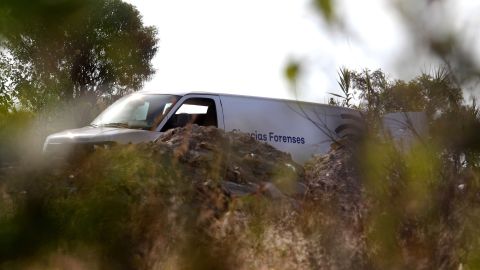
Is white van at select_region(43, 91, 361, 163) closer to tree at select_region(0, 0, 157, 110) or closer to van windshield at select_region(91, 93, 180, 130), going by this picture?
van windshield at select_region(91, 93, 180, 130)

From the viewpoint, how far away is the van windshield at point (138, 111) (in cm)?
876

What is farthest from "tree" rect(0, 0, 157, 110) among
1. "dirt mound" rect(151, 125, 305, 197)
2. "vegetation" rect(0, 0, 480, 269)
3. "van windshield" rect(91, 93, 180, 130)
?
"van windshield" rect(91, 93, 180, 130)

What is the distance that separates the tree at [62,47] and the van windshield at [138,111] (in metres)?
6.91

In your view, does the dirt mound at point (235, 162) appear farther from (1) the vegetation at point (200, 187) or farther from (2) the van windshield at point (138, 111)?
(2) the van windshield at point (138, 111)

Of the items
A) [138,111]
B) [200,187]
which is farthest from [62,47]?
[138,111]

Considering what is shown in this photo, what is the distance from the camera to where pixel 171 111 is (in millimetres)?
8750

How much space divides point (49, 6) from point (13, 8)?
0.05 meters

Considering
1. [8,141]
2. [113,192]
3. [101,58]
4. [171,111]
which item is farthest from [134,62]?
[171,111]

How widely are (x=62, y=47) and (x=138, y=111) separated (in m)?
7.84

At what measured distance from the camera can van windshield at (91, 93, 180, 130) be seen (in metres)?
8.76

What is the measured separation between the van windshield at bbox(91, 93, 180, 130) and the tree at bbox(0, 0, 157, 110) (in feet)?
22.7

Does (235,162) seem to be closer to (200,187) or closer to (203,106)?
(200,187)

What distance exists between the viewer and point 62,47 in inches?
50.3

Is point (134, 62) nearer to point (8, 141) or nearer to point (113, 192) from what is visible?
point (8, 141)
